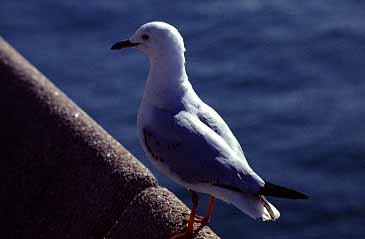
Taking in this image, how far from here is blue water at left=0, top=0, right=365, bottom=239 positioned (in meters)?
5.67

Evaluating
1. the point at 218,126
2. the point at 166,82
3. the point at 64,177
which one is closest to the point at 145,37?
the point at 166,82

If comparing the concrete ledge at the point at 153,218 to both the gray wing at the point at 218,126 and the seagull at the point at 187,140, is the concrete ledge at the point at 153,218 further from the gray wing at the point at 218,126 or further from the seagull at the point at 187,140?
the gray wing at the point at 218,126

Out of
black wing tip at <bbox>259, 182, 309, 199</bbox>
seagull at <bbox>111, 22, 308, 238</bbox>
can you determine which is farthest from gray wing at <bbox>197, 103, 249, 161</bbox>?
black wing tip at <bbox>259, 182, 309, 199</bbox>

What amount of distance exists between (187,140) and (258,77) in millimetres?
3354

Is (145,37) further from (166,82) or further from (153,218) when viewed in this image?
(153,218)

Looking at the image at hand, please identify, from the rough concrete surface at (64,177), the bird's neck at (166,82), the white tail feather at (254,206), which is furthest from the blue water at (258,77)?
the white tail feather at (254,206)

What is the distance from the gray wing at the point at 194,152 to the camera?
298cm

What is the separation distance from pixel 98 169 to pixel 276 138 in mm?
2858

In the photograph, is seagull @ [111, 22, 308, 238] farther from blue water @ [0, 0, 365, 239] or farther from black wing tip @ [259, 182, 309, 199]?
blue water @ [0, 0, 365, 239]

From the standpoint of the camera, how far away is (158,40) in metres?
3.21

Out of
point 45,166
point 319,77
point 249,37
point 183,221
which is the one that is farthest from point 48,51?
point 183,221

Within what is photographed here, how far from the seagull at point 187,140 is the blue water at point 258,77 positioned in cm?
239

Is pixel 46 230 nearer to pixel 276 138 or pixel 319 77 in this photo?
pixel 276 138

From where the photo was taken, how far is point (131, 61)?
653 cm
